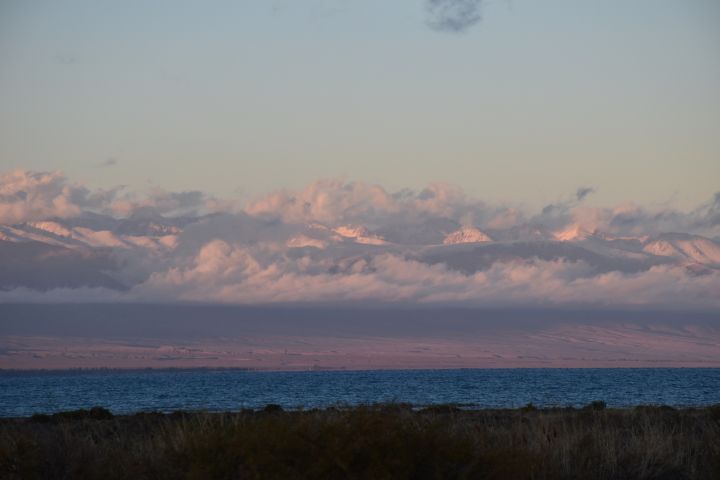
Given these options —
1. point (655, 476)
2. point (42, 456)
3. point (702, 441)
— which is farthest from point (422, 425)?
point (702, 441)

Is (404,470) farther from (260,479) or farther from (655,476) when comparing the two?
(655,476)

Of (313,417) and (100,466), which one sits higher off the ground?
(313,417)

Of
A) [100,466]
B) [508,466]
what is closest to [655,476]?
[508,466]

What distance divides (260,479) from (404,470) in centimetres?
214

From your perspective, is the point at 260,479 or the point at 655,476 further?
the point at 655,476

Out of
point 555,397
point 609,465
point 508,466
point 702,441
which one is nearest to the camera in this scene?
point 508,466

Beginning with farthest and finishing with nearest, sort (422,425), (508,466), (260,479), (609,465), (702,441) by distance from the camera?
(702,441), (609,465), (422,425), (508,466), (260,479)

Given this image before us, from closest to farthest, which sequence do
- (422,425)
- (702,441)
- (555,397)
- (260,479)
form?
(260,479)
(422,425)
(702,441)
(555,397)

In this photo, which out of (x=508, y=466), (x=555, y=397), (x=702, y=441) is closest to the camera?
(x=508, y=466)

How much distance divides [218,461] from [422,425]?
3609 mm

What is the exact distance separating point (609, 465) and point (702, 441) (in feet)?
20.5

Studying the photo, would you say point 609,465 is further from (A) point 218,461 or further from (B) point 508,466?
(A) point 218,461

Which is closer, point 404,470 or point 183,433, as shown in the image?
point 404,470

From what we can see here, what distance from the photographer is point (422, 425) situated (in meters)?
16.7
